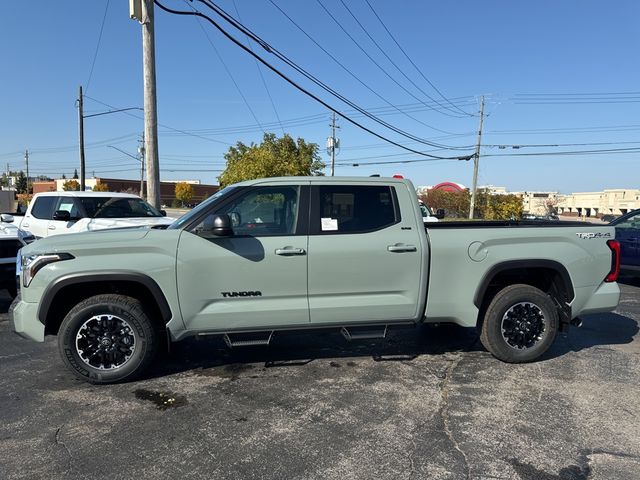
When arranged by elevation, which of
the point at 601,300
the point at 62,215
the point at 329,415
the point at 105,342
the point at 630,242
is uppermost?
the point at 62,215

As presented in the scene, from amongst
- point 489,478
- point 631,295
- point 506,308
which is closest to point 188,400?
point 489,478

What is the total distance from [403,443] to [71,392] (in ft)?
9.48

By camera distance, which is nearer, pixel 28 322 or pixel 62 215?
pixel 28 322

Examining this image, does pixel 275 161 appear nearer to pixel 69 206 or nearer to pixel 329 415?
pixel 69 206

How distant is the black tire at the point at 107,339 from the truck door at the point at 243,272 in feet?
1.43

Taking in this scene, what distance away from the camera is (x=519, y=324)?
15.7 feet

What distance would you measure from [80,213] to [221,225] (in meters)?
6.93

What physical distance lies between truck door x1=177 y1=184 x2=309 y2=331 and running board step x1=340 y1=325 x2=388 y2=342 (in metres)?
0.42

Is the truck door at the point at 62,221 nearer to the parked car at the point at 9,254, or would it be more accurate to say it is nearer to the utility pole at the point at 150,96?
the utility pole at the point at 150,96

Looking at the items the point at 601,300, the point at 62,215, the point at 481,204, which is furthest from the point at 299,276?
the point at 481,204

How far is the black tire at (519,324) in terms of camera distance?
4734 mm

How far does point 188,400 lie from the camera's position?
3934 mm

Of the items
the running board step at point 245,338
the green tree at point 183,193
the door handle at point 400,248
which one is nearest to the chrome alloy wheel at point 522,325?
the door handle at point 400,248

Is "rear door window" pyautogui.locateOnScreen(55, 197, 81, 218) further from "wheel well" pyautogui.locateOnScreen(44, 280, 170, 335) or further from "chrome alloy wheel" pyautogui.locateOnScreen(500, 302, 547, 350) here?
"chrome alloy wheel" pyautogui.locateOnScreen(500, 302, 547, 350)
